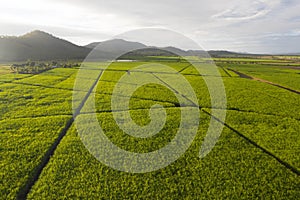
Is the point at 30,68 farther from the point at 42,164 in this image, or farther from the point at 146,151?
the point at 146,151

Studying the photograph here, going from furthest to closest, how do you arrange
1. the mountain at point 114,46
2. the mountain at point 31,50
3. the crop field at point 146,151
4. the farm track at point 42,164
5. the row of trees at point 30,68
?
the mountain at point 31,50 → the row of trees at point 30,68 → the mountain at point 114,46 → the crop field at point 146,151 → the farm track at point 42,164

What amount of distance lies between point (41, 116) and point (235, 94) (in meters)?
26.9

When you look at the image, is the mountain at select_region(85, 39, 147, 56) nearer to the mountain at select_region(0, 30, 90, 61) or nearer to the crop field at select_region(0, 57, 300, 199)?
the crop field at select_region(0, 57, 300, 199)

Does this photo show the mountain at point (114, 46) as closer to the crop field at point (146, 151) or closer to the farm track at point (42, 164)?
the farm track at point (42, 164)

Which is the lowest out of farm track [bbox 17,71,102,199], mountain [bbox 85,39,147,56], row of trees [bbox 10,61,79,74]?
farm track [bbox 17,71,102,199]

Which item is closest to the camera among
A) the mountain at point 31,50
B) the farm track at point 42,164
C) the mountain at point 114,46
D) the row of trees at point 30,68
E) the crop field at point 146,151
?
the farm track at point 42,164

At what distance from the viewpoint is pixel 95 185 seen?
1229 centimetres

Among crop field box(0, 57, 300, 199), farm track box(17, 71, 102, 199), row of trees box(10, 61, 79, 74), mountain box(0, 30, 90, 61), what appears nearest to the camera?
farm track box(17, 71, 102, 199)

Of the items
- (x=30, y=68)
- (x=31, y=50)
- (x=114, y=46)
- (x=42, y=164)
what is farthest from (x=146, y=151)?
(x=31, y=50)

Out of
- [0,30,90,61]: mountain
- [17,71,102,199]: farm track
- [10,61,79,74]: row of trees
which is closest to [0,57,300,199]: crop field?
[17,71,102,199]: farm track

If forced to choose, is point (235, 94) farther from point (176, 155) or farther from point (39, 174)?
point (39, 174)

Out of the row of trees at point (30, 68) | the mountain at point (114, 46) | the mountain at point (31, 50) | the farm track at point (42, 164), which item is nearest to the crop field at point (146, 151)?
the farm track at point (42, 164)

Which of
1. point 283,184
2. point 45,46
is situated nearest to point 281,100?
point 283,184

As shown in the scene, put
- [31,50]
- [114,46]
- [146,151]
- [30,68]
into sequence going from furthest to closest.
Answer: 1. [31,50]
2. [114,46]
3. [30,68]
4. [146,151]
